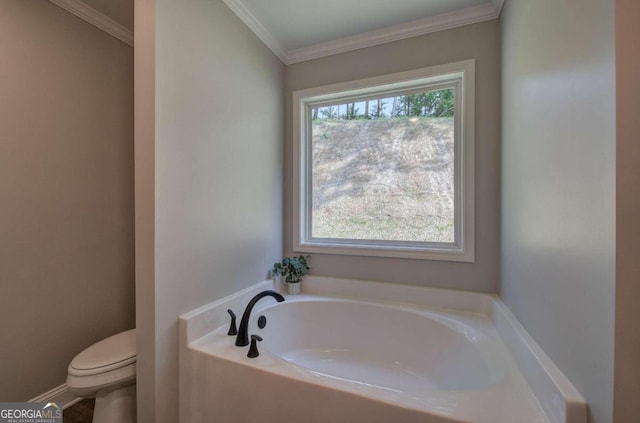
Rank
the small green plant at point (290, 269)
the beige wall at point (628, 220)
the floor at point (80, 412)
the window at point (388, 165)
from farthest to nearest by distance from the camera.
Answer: the small green plant at point (290, 269)
the window at point (388, 165)
the floor at point (80, 412)
the beige wall at point (628, 220)

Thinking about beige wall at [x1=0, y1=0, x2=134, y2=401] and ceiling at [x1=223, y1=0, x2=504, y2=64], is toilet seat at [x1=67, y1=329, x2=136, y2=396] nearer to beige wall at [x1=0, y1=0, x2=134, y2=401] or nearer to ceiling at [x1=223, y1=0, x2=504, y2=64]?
beige wall at [x1=0, y1=0, x2=134, y2=401]

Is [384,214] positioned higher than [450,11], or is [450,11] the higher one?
[450,11]

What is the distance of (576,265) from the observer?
758 millimetres

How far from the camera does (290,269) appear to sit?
2057mm

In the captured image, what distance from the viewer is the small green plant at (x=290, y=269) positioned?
6.75 ft

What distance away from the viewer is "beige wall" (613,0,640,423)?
0.59 meters

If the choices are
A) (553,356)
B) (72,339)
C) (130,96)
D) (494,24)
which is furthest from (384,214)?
(72,339)

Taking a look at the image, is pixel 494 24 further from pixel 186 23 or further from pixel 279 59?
pixel 186 23

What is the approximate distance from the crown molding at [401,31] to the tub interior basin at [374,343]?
6.39ft

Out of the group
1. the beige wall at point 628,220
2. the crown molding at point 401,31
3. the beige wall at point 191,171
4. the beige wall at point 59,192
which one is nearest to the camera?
the beige wall at point 628,220

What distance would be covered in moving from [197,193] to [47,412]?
1519 mm

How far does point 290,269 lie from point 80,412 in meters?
1.56

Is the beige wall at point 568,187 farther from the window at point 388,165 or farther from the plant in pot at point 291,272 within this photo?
the plant in pot at point 291,272

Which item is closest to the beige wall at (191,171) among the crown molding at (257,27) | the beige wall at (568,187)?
the crown molding at (257,27)
